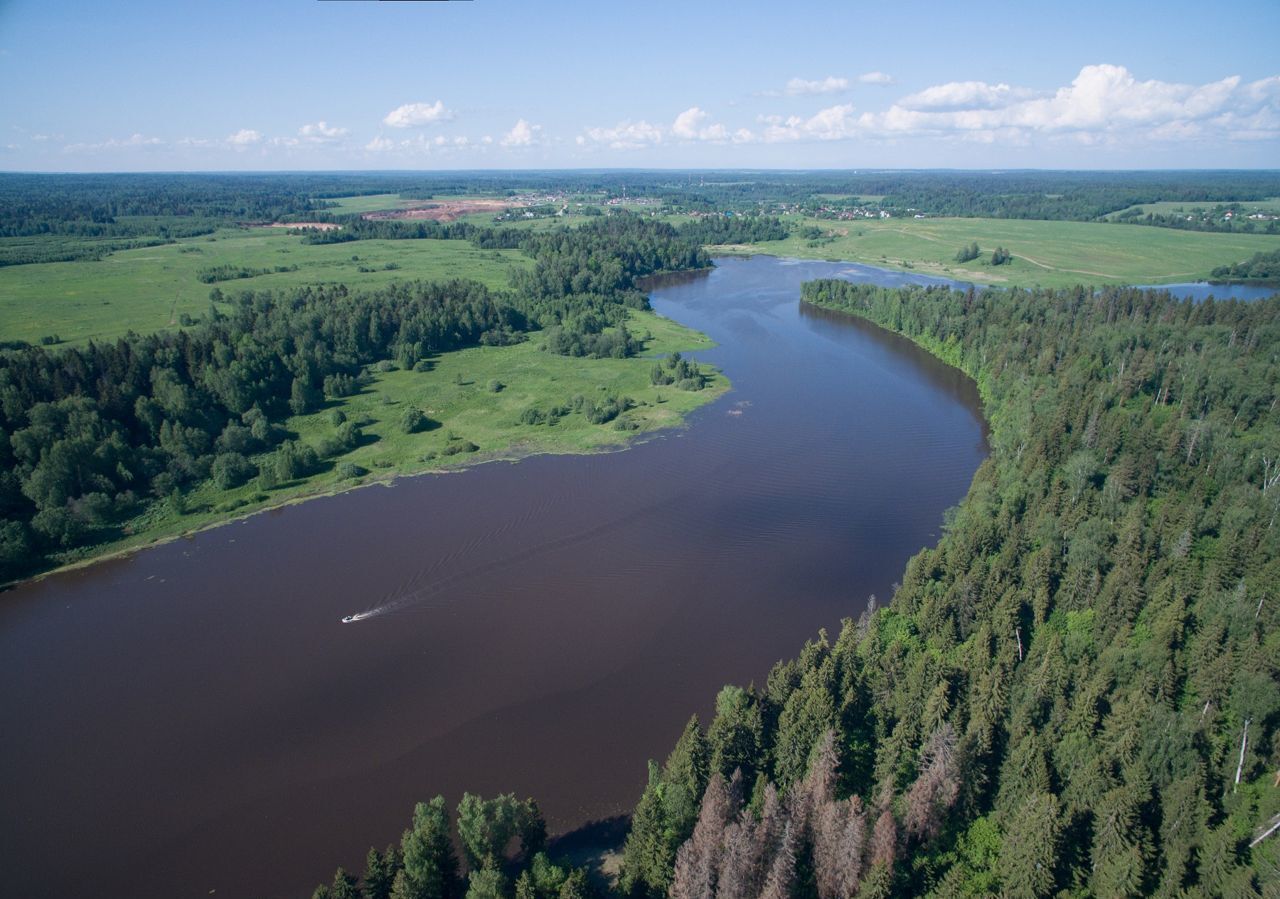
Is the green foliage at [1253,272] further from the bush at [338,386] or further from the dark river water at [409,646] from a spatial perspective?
the bush at [338,386]

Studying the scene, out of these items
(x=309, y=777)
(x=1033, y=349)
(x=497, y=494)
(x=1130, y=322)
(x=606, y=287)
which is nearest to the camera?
(x=309, y=777)

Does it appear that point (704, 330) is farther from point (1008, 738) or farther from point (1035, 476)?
point (1008, 738)

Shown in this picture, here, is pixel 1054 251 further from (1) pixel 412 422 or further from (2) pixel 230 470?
(2) pixel 230 470

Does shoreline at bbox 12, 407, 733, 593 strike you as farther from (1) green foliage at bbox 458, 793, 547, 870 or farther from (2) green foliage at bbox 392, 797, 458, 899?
(1) green foliage at bbox 458, 793, 547, 870

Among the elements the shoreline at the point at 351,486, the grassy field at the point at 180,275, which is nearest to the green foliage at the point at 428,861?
the shoreline at the point at 351,486

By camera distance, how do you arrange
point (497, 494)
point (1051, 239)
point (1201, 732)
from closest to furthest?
1. point (1201, 732)
2. point (497, 494)
3. point (1051, 239)

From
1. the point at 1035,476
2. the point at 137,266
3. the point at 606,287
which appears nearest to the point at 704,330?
the point at 606,287

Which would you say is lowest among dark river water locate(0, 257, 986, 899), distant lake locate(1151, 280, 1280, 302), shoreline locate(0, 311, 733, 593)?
dark river water locate(0, 257, 986, 899)

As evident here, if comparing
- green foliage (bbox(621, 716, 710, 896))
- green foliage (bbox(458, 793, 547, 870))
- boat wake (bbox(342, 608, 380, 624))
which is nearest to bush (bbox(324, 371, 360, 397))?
boat wake (bbox(342, 608, 380, 624))
